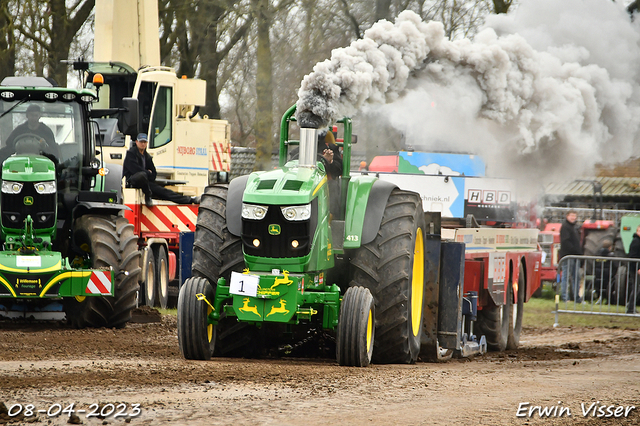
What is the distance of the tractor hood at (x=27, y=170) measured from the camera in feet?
34.1

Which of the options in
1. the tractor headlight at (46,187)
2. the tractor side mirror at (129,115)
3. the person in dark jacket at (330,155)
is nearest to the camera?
the person in dark jacket at (330,155)

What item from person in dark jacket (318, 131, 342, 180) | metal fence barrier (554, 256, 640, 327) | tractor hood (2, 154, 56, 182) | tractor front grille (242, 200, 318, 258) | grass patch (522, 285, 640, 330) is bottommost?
grass patch (522, 285, 640, 330)

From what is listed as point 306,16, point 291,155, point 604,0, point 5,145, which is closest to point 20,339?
point 5,145

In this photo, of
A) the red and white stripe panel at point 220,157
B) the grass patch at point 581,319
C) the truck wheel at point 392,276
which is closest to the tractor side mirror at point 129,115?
the truck wheel at point 392,276

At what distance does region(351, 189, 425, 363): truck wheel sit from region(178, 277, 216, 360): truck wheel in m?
1.38

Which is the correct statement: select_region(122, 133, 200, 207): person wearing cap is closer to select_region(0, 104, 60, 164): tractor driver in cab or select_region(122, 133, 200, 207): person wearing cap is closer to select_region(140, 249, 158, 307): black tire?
select_region(140, 249, 158, 307): black tire

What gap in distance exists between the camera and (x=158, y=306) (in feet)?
50.4

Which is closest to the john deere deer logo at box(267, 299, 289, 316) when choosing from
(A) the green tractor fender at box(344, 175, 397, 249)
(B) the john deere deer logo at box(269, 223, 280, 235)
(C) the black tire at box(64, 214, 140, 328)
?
(B) the john deere deer logo at box(269, 223, 280, 235)

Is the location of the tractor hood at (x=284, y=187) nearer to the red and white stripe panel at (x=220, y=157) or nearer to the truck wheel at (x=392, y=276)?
the truck wheel at (x=392, y=276)

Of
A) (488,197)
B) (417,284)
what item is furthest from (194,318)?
(488,197)

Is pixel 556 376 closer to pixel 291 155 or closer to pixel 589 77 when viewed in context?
pixel 291 155

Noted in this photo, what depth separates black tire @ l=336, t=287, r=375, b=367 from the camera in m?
7.74

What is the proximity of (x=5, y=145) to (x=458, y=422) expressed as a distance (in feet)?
24.5

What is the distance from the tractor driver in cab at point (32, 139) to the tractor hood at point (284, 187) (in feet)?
12.9
